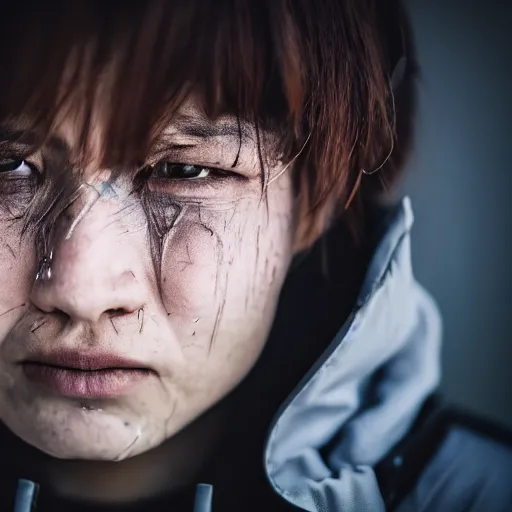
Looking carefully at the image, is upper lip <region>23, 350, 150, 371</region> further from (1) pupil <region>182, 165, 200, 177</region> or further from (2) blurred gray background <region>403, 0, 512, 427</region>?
(2) blurred gray background <region>403, 0, 512, 427</region>

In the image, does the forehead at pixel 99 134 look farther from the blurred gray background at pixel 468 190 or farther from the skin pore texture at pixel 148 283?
the blurred gray background at pixel 468 190

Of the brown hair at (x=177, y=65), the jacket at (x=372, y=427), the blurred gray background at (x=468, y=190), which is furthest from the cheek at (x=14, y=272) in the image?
the blurred gray background at (x=468, y=190)

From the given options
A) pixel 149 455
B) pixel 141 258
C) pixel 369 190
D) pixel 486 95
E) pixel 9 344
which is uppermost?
pixel 486 95

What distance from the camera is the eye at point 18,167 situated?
2.30 ft

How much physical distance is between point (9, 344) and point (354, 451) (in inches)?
15.8

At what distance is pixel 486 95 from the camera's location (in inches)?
31.2

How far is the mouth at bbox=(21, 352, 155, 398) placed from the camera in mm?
708

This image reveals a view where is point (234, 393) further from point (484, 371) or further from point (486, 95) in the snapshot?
point (486, 95)

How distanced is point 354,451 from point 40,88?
0.52 metres

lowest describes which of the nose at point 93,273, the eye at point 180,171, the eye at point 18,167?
the nose at point 93,273

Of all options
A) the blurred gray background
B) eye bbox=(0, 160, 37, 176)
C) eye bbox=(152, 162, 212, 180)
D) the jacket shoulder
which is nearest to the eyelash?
eye bbox=(152, 162, 212, 180)

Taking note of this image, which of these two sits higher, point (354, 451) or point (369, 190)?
point (369, 190)

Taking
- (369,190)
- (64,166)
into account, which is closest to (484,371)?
(369,190)

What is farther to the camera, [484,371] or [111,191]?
[484,371]
